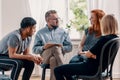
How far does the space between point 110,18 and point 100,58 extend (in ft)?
1.52

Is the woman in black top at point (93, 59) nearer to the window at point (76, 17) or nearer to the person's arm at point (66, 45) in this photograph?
the person's arm at point (66, 45)

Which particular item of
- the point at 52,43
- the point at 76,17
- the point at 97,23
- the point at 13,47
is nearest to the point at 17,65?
the point at 13,47

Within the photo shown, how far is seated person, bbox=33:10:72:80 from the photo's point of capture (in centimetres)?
399

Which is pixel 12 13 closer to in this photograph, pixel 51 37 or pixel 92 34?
pixel 51 37

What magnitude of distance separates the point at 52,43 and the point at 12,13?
196 centimetres

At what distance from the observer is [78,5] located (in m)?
5.89

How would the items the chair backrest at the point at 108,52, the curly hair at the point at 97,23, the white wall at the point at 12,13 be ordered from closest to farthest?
the chair backrest at the point at 108,52, the curly hair at the point at 97,23, the white wall at the point at 12,13

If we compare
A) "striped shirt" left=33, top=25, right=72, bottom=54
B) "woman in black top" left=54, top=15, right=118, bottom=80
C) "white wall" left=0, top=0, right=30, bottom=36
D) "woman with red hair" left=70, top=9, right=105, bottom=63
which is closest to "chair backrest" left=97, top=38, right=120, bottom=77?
"woman in black top" left=54, top=15, right=118, bottom=80

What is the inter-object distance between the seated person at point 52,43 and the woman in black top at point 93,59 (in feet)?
2.49

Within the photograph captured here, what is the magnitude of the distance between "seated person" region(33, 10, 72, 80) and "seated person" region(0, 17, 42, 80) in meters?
0.27

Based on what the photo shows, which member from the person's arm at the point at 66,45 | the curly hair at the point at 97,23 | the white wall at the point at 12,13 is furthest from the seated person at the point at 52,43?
the white wall at the point at 12,13

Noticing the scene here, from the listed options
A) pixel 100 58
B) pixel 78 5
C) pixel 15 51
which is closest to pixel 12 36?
pixel 15 51

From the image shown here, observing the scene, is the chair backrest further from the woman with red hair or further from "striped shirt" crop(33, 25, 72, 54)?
"striped shirt" crop(33, 25, 72, 54)

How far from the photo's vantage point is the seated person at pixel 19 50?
357 cm
